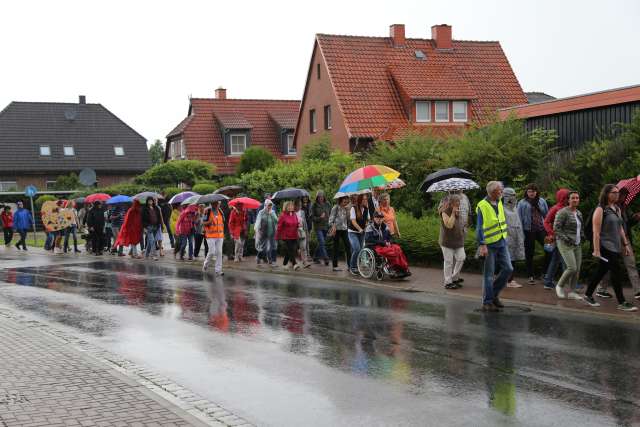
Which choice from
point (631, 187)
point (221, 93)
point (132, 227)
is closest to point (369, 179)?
point (631, 187)

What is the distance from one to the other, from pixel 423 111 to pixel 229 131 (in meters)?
17.5

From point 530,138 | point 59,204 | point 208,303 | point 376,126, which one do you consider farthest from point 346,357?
point 376,126

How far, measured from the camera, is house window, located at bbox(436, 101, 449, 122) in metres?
42.0

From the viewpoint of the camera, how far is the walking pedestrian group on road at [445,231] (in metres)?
11.4

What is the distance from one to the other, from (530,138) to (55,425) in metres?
14.6

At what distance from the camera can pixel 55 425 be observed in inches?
235

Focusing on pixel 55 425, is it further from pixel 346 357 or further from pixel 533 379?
pixel 533 379

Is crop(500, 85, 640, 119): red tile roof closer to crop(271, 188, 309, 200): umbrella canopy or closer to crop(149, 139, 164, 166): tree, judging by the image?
crop(271, 188, 309, 200): umbrella canopy

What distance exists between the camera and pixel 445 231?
46.2 feet

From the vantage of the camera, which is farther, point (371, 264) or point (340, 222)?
point (340, 222)

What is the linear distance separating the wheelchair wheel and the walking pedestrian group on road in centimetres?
2

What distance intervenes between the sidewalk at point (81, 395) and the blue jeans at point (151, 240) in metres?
14.3

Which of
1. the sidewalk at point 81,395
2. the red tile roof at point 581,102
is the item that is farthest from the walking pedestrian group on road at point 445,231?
the sidewalk at point 81,395

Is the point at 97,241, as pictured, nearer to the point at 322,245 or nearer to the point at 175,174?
the point at 322,245
